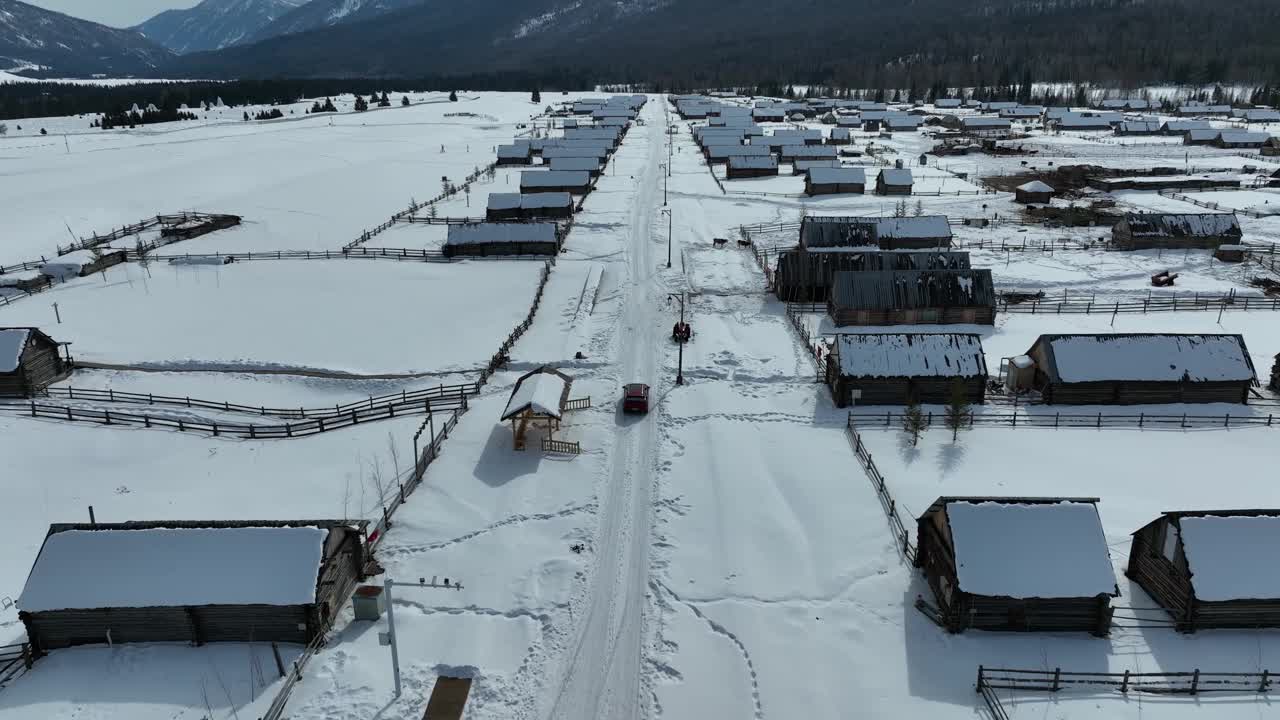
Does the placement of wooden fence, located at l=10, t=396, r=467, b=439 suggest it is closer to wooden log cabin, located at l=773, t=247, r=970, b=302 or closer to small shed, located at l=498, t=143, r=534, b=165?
wooden log cabin, located at l=773, t=247, r=970, b=302

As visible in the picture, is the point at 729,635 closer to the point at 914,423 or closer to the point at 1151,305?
the point at 914,423

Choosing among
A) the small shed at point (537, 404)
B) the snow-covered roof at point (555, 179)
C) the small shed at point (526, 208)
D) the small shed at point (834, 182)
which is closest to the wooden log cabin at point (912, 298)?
the small shed at point (537, 404)

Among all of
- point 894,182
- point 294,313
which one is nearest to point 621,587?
point 294,313

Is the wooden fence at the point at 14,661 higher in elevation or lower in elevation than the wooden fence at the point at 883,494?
lower

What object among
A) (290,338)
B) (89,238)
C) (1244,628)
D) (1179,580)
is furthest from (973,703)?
(89,238)

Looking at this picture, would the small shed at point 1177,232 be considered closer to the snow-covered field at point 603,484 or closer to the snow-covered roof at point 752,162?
the snow-covered field at point 603,484

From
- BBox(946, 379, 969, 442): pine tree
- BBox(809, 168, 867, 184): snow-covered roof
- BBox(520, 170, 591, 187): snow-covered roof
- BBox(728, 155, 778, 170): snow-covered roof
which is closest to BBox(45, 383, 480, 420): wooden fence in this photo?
BBox(946, 379, 969, 442): pine tree
